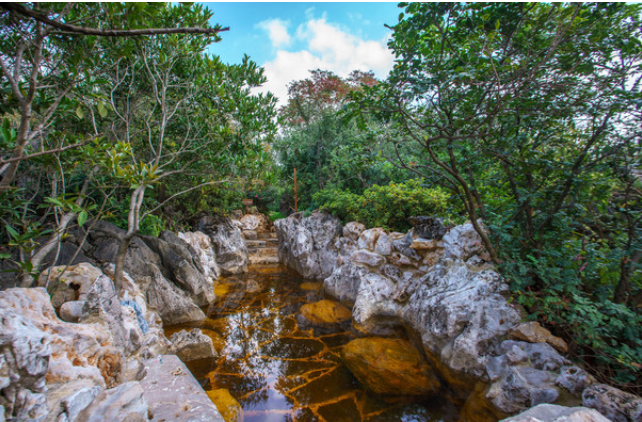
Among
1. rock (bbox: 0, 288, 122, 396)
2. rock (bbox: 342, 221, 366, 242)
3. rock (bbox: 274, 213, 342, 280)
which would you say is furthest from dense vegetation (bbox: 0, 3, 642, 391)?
rock (bbox: 274, 213, 342, 280)

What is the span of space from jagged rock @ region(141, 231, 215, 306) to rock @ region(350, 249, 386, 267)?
346 cm

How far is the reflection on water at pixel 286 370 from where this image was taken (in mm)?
3412

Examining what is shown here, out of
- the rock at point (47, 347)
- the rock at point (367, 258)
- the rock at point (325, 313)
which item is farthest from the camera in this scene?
the rock at point (367, 258)

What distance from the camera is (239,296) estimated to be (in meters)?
7.20

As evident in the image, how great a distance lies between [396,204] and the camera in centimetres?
682

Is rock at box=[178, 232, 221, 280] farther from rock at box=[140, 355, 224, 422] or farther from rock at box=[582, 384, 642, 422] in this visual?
rock at box=[582, 384, 642, 422]

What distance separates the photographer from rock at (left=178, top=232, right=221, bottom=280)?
811cm

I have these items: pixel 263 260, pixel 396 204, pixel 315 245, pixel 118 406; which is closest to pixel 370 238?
pixel 396 204

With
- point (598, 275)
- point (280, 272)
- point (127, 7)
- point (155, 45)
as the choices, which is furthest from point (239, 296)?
point (598, 275)

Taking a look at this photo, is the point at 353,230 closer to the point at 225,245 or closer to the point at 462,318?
the point at 225,245

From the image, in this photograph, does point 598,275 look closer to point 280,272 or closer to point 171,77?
point 171,77

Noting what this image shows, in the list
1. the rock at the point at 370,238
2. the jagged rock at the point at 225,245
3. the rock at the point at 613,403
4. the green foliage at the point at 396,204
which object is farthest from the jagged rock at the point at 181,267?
the rock at the point at 613,403

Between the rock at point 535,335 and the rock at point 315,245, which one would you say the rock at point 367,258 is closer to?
the rock at point 315,245

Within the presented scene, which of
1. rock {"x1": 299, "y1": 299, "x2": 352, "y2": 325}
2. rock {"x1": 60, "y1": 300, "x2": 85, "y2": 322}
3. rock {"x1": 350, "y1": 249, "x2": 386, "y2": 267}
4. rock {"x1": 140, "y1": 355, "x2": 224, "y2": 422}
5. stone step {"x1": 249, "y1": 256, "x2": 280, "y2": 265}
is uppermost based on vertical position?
rock {"x1": 60, "y1": 300, "x2": 85, "y2": 322}
